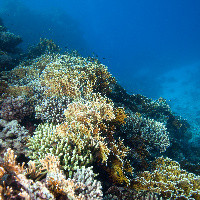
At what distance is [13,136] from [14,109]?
1.29 m

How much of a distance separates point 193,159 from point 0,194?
45.3ft

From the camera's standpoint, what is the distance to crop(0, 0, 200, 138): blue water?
165ft

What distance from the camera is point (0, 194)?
87.9 inches

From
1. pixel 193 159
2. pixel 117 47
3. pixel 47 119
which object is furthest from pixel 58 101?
pixel 117 47

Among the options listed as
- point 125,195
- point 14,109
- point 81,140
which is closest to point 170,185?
point 125,195

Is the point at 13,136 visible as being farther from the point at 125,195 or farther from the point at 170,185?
the point at 170,185

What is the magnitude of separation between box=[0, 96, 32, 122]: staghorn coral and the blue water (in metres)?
11.5

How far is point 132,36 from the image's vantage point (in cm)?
15762

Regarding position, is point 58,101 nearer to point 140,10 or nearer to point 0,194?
point 0,194

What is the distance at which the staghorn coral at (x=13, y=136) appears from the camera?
14.1ft

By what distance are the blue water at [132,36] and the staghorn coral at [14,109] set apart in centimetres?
1152

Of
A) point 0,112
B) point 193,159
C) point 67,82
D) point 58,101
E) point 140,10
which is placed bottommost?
point 0,112

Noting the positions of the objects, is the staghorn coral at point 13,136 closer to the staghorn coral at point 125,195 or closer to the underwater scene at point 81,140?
the underwater scene at point 81,140

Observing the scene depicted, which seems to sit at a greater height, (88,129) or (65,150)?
(88,129)
